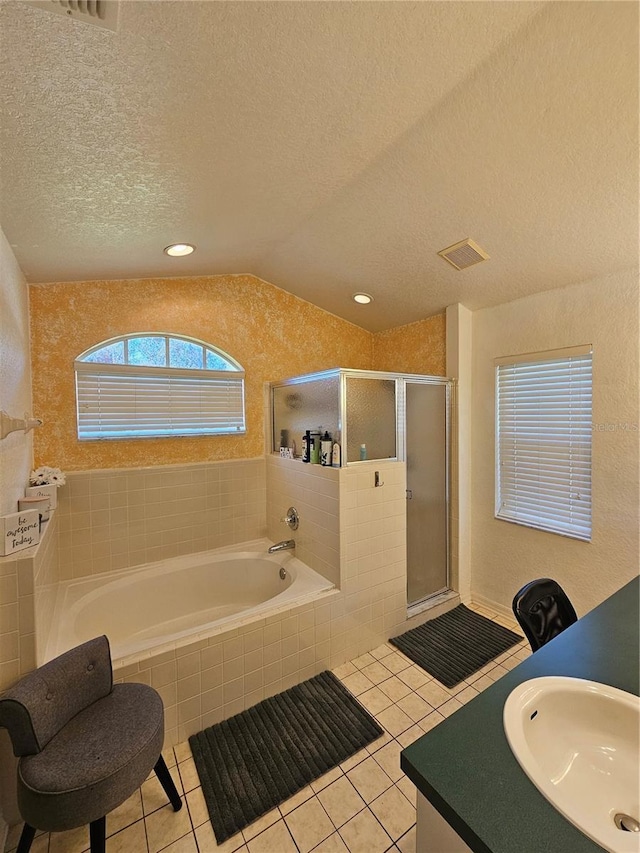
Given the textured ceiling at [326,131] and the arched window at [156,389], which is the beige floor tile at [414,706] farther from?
the textured ceiling at [326,131]

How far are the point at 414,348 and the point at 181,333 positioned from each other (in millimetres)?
2057

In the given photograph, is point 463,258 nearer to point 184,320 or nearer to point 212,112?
point 212,112

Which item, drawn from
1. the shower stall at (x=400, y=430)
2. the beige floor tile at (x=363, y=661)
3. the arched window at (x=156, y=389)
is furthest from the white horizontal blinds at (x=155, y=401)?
the beige floor tile at (x=363, y=661)

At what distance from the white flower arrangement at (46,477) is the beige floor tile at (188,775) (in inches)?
63.6

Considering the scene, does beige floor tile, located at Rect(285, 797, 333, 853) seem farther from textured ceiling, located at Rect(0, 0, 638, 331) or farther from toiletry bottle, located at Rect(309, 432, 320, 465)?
textured ceiling, located at Rect(0, 0, 638, 331)

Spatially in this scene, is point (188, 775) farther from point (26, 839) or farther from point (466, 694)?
point (466, 694)

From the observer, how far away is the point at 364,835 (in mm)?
1363

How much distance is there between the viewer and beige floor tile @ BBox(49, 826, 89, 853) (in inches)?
52.2

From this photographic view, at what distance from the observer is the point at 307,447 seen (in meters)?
2.66

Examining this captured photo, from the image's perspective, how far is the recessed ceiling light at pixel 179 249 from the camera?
7.16 feet

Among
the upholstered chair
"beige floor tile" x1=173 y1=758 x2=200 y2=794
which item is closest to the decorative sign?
"beige floor tile" x1=173 y1=758 x2=200 y2=794

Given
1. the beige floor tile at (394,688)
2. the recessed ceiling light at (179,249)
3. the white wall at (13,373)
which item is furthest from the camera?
the recessed ceiling light at (179,249)

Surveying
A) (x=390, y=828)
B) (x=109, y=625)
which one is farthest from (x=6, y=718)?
(x=390, y=828)

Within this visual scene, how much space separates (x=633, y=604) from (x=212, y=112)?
2.36m
